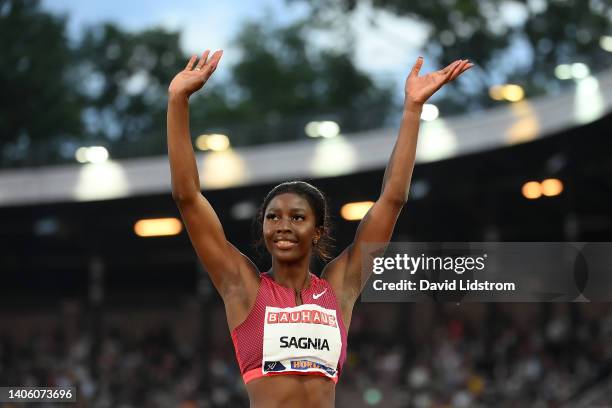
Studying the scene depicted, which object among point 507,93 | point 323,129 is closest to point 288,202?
point 507,93

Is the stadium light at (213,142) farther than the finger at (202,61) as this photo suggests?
Yes

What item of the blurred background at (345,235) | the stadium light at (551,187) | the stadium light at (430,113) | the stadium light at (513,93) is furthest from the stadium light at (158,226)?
the stadium light at (513,93)

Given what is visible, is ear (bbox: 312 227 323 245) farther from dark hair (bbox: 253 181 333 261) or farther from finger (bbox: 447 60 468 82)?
finger (bbox: 447 60 468 82)

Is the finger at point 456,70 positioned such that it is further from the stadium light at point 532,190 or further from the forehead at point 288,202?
the stadium light at point 532,190

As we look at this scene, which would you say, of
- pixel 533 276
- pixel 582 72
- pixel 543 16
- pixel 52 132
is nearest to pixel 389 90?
pixel 543 16

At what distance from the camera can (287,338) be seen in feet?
15.1

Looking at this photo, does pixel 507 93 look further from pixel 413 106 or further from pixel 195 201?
pixel 195 201

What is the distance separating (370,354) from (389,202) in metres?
20.5

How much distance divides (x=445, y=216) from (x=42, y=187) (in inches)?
375

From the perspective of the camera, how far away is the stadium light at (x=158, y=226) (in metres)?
27.4

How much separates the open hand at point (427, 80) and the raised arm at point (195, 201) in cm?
89

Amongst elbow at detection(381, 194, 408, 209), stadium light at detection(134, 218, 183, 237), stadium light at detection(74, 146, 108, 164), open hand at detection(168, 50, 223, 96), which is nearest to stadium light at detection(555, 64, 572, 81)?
stadium light at detection(74, 146, 108, 164)

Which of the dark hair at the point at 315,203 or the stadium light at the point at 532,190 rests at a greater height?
the stadium light at the point at 532,190

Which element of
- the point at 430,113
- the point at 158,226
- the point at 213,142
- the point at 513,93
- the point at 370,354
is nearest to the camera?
the point at 513,93
